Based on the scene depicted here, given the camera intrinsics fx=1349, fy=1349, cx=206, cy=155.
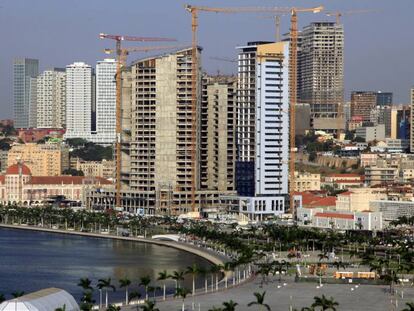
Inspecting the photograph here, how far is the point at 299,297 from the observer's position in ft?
167

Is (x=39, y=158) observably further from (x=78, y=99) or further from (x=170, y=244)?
(x=78, y=99)

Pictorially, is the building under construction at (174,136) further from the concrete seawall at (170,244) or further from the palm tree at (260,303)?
the palm tree at (260,303)

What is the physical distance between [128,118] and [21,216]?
11114mm

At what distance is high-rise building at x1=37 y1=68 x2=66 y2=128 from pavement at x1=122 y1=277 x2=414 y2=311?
138m

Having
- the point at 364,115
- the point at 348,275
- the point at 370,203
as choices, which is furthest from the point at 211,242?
the point at 364,115

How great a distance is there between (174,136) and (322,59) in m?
82.6

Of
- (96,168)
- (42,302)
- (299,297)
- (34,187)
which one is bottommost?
(299,297)

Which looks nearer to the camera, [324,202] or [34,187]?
[324,202]

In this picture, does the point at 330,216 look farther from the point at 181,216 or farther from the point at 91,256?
the point at 91,256

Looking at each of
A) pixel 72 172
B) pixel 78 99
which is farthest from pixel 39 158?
pixel 78 99

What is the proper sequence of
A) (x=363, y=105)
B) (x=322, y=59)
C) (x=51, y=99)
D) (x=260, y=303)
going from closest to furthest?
(x=260, y=303), (x=322, y=59), (x=363, y=105), (x=51, y=99)

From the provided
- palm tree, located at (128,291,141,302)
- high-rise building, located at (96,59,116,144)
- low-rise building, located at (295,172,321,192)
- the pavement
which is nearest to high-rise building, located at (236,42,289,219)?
low-rise building, located at (295,172,321,192)

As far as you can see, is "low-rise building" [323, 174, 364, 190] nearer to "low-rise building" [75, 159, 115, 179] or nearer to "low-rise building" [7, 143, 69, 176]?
"low-rise building" [75, 159, 115, 179]

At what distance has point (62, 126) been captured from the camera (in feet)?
632
